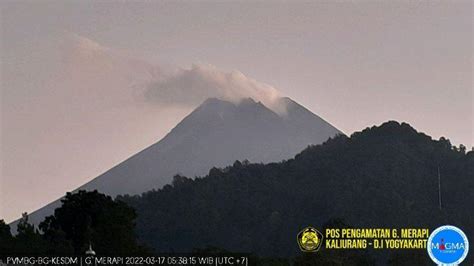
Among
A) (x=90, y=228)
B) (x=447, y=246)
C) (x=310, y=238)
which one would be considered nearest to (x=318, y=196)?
(x=90, y=228)

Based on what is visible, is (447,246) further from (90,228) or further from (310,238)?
(90,228)

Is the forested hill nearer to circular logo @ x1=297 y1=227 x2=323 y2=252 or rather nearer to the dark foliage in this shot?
the dark foliage

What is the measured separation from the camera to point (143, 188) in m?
184

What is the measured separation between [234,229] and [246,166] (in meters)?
30.6

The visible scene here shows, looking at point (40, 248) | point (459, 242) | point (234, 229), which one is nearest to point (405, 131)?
point (234, 229)

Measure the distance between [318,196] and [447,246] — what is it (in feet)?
422

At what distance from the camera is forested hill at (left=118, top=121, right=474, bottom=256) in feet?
415

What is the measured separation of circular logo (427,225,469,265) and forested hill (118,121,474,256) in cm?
10051

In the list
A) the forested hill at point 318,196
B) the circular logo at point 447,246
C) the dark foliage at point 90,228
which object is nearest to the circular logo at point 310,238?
the dark foliage at point 90,228

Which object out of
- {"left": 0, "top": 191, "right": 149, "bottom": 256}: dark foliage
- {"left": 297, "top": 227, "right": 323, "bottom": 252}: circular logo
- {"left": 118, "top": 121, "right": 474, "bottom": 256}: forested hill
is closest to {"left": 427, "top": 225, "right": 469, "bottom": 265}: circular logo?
{"left": 297, "top": 227, "right": 323, "bottom": 252}: circular logo

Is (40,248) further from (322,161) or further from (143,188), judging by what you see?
(143,188)

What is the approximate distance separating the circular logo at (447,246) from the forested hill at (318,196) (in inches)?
3957

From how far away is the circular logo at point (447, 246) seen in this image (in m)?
11.8

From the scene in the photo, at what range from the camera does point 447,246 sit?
1204 cm
